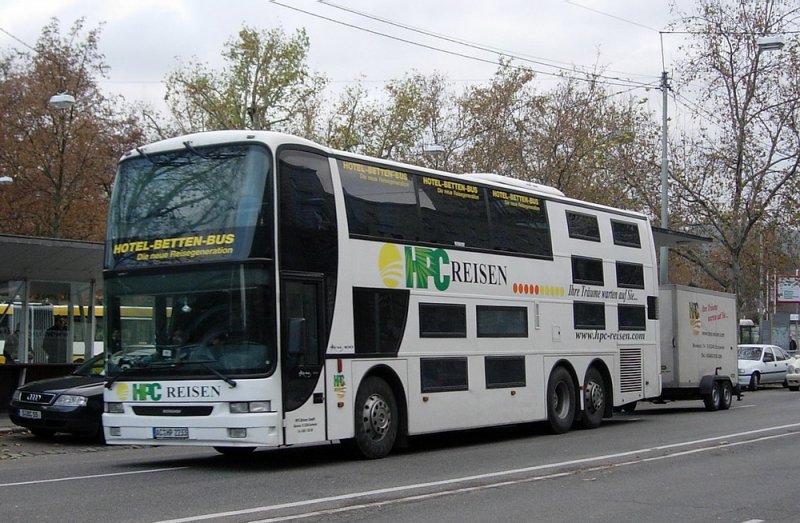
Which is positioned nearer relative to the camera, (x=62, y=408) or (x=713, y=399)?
(x=62, y=408)

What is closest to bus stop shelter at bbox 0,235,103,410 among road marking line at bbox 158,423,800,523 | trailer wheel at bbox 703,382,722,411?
road marking line at bbox 158,423,800,523

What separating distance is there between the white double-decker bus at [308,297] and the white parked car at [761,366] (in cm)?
2281

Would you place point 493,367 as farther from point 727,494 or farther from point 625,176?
point 625,176

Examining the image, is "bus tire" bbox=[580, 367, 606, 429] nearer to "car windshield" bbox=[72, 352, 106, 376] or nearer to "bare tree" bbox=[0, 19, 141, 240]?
"car windshield" bbox=[72, 352, 106, 376]

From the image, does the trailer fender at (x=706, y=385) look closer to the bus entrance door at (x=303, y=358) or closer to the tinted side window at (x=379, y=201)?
the tinted side window at (x=379, y=201)

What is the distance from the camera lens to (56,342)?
25500 millimetres

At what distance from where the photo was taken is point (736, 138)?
40.7 meters

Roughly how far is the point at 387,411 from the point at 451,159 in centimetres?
3443

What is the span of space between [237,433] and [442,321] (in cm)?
421

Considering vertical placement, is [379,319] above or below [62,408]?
above

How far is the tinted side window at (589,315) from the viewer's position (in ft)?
61.7

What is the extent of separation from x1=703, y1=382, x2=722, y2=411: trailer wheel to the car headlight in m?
14.3

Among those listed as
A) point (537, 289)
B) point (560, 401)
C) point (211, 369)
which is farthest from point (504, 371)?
point (211, 369)

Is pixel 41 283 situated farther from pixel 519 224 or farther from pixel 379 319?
pixel 379 319
